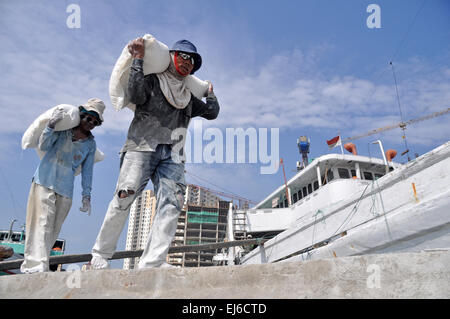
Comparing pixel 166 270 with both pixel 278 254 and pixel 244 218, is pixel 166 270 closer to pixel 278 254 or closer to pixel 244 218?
pixel 278 254

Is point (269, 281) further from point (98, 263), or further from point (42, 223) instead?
point (42, 223)

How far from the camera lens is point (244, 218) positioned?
597 inches

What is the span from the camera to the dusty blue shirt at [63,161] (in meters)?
3.16

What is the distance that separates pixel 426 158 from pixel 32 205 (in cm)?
739

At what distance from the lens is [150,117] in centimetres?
309

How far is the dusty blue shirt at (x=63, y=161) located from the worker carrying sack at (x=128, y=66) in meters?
0.74

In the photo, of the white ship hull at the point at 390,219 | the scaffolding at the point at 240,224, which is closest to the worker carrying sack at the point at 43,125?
the white ship hull at the point at 390,219

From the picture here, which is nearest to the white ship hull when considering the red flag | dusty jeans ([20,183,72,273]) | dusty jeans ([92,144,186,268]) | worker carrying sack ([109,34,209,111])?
dusty jeans ([92,144,186,268])

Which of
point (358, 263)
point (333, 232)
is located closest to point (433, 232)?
point (333, 232)

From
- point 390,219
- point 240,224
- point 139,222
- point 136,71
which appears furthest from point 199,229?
point 136,71

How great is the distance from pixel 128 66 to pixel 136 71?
28cm

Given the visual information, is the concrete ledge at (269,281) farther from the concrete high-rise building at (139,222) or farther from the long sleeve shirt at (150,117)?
the concrete high-rise building at (139,222)

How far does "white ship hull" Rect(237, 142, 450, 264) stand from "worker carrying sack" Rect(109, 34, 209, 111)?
5719 mm
